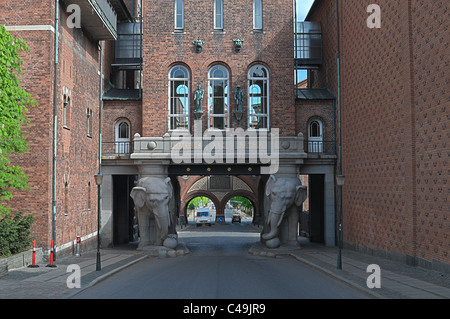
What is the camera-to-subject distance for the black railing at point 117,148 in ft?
94.3

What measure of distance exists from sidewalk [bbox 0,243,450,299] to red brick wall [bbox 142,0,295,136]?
881cm

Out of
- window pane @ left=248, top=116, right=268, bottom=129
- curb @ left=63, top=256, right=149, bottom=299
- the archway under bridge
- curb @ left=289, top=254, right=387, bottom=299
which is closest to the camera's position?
curb @ left=289, top=254, right=387, bottom=299

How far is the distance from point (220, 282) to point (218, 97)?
15918 millimetres

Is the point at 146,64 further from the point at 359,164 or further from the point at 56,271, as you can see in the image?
the point at 56,271

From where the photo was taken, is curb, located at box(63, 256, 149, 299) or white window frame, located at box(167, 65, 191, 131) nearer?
curb, located at box(63, 256, 149, 299)

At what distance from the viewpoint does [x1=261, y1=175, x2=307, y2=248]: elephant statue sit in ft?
82.7

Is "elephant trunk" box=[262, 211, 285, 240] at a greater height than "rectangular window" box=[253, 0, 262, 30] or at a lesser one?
lesser

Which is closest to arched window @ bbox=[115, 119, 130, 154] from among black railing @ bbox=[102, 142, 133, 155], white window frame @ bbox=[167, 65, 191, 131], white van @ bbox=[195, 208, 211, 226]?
black railing @ bbox=[102, 142, 133, 155]

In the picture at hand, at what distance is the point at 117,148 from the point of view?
29.2m

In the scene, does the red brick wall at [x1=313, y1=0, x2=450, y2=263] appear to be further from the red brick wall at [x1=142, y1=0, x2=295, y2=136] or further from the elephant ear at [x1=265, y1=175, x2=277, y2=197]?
the elephant ear at [x1=265, y1=175, x2=277, y2=197]

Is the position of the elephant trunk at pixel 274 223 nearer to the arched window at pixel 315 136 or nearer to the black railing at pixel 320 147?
the black railing at pixel 320 147

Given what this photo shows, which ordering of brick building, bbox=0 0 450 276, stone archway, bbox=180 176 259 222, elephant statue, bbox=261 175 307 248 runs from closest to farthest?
brick building, bbox=0 0 450 276 → elephant statue, bbox=261 175 307 248 → stone archway, bbox=180 176 259 222

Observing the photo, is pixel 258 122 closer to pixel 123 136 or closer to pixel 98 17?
pixel 123 136

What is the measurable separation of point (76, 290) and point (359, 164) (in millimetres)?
15368
